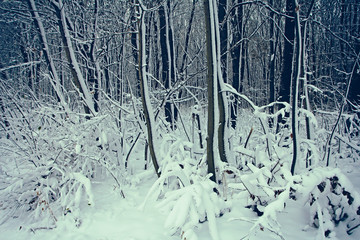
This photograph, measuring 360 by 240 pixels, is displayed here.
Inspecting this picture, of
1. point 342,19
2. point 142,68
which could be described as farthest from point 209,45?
point 342,19

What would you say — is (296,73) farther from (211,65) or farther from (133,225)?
(133,225)

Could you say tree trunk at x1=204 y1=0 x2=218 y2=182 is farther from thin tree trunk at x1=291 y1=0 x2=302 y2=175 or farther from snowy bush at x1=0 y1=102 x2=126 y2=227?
snowy bush at x1=0 y1=102 x2=126 y2=227

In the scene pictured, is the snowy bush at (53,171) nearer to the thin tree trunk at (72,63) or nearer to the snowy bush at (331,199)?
the thin tree trunk at (72,63)

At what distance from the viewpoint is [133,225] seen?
8.77 ft

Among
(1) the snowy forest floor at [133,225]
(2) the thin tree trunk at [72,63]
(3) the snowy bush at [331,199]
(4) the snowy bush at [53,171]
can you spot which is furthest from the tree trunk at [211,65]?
(2) the thin tree trunk at [72,63]

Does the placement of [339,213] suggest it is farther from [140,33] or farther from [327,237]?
[140,33]

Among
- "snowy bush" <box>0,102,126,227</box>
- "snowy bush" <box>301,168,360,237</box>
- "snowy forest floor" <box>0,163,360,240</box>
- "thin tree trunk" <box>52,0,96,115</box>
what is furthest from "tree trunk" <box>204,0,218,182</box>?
"thin tree trunk" <box>52,0,96,115</box>

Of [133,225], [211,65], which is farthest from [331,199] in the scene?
[133,225]

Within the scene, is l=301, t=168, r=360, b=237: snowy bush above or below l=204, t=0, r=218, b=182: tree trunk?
below

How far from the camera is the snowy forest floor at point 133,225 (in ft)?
7.22

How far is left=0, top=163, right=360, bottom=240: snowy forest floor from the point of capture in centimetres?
220

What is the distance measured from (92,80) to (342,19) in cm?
960

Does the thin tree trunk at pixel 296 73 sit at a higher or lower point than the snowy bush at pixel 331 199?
higher

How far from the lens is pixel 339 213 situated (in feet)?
6.97
